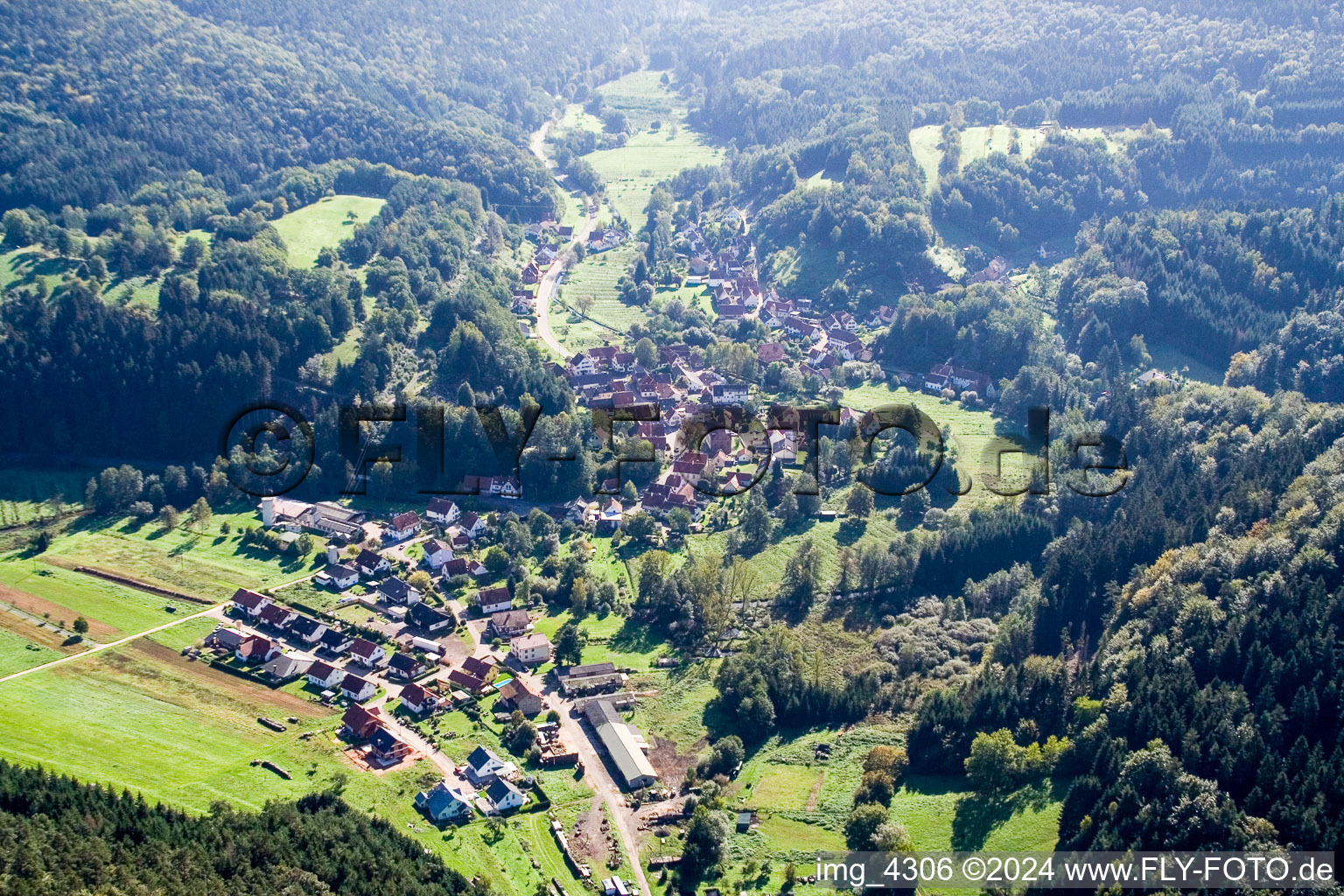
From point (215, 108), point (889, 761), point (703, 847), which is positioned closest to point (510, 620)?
point (703, 847)

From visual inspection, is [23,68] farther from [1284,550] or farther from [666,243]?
[1284,550]

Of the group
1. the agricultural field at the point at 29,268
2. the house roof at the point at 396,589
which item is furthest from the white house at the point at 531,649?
the agricultural field at the point at 29,268

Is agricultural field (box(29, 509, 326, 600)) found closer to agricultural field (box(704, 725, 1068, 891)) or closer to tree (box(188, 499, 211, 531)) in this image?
tree (box(188, 499, 211, 531))

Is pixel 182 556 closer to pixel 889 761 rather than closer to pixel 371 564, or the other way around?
pixel 371 564

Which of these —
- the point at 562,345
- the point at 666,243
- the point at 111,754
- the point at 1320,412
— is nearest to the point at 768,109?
the point at 666,243

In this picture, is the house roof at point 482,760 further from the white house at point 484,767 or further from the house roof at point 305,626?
the house roof at point 305,626

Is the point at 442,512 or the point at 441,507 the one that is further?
the point at 441,507
